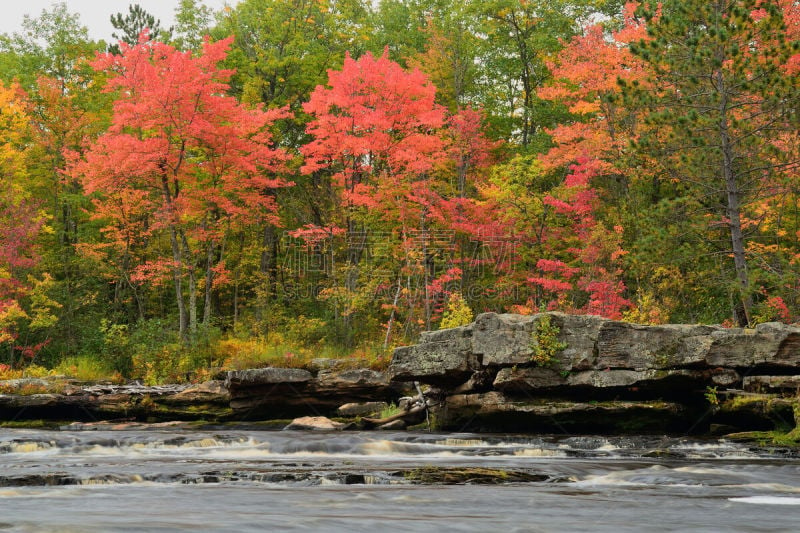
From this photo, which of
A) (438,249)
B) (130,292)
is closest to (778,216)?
(438,249)

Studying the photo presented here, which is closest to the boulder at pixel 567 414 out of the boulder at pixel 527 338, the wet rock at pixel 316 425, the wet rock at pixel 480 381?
the wet rock at pixel 480 381

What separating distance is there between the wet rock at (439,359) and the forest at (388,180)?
3.05m

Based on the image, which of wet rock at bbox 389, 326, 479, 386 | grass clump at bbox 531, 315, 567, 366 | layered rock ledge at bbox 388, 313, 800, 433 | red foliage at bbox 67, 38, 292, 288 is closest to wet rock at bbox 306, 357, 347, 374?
wet rock at bbox 389, 326, 479, 386

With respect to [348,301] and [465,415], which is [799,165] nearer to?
[465,415]

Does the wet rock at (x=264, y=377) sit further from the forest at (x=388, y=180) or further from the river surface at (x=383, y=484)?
the river surface at (x=383, y=484)

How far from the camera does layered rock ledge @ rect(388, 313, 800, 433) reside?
12273 millimetres

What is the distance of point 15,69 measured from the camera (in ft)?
91.0

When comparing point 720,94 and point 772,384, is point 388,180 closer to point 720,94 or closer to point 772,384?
point 720,94

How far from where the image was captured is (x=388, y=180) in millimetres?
21594

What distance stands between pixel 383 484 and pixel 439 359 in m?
6.28

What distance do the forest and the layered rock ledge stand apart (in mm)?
2420

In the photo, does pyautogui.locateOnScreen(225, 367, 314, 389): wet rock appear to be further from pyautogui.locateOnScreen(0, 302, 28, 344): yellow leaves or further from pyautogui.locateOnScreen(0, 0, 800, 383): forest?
pyautogui.locateOnScreen(0, 302, 28, 344): yellow leaves

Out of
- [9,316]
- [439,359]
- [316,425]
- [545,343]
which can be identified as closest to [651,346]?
[545,343]

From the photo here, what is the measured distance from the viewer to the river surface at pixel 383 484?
570cm
